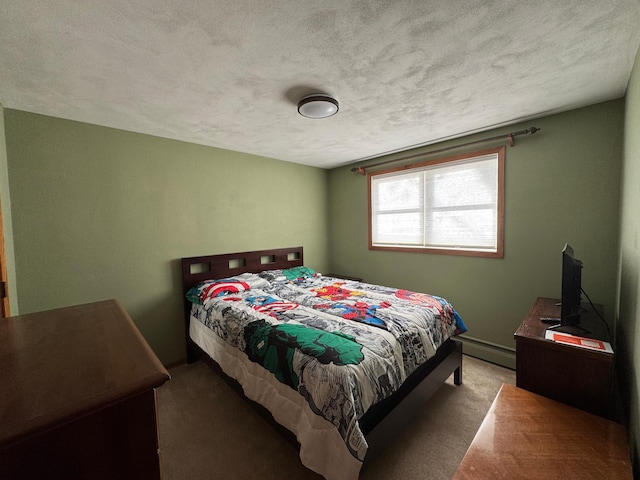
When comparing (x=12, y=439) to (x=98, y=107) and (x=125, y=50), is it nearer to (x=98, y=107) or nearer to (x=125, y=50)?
(x=125, y=50)

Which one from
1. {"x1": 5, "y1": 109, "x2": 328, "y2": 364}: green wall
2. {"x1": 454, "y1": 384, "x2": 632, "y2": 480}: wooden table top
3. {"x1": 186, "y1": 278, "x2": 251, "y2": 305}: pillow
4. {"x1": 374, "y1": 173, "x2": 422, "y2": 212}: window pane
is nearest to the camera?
{"x1": 454, "y1": 384, "x2": 632, "y2": 480}: wooden table top

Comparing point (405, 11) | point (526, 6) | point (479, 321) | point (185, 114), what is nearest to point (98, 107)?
point (185, 114)

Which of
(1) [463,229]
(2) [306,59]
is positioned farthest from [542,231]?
(2) [306,59]

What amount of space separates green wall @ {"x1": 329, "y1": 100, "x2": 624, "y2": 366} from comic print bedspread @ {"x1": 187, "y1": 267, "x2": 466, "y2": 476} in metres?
0.76

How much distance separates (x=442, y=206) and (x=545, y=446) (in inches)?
95.4

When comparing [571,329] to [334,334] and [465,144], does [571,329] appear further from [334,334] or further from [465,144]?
[465,144]

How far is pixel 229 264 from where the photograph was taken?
325 centimetres

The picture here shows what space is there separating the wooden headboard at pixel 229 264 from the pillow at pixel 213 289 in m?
→ 0.14

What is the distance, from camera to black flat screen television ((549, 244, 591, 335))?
5.41ft

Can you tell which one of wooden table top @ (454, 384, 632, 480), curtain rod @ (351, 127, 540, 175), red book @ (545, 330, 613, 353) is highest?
curtain rod @ (351, 127, 540, 175)

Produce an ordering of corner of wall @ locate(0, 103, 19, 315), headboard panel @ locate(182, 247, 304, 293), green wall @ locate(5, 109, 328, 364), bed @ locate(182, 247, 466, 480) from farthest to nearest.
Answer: headboard panel @ locate(182, 247, 304, 293) < green wall @ locate(5, 109, 328, 364) < corner of wall @ locate(0, 103, 19, 315) < bed @ locate(182, 247, 466, 480)

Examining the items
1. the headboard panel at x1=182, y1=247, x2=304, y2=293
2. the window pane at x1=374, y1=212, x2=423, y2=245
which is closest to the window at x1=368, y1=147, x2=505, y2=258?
the window pane at x1=374, y1=212, x2=423, y2=245

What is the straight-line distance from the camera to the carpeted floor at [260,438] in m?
1.59

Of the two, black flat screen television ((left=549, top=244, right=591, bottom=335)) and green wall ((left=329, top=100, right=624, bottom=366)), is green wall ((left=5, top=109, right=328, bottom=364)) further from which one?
black flat screen television ((left=549, top=244, right=591, bottom=335))
